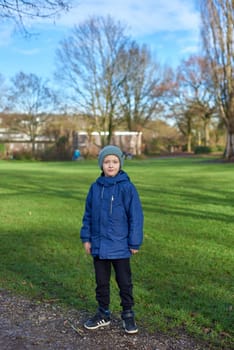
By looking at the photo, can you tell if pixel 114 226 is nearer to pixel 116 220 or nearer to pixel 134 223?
pixel 116 220

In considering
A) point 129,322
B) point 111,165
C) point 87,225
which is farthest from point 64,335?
point 111,165

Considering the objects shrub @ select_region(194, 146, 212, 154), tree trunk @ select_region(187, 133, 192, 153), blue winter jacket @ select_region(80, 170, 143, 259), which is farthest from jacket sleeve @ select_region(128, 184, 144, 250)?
tree trunk @ select_region(187, 133, 192, 153)

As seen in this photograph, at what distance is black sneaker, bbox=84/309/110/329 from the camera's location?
12.7 ft

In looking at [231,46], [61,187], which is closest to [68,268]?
[61,187]

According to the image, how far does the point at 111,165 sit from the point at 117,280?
107 centimetres

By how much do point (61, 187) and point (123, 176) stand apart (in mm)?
14205

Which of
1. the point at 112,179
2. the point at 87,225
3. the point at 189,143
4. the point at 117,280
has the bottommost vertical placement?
the point at 117,280

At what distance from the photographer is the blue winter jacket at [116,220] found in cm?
389

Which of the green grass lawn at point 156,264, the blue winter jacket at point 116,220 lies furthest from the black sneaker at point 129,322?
the blue winter jacket at point 116,220

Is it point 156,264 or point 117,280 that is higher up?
point 117,280

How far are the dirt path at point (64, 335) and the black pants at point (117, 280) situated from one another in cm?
21

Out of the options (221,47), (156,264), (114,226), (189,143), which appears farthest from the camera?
(189,143)

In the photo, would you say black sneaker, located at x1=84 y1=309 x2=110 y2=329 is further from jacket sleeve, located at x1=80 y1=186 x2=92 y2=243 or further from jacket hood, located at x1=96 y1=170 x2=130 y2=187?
jacket hood, located at x1=96 y1=170 x2=130 y2=187

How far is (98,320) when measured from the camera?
3930mm
